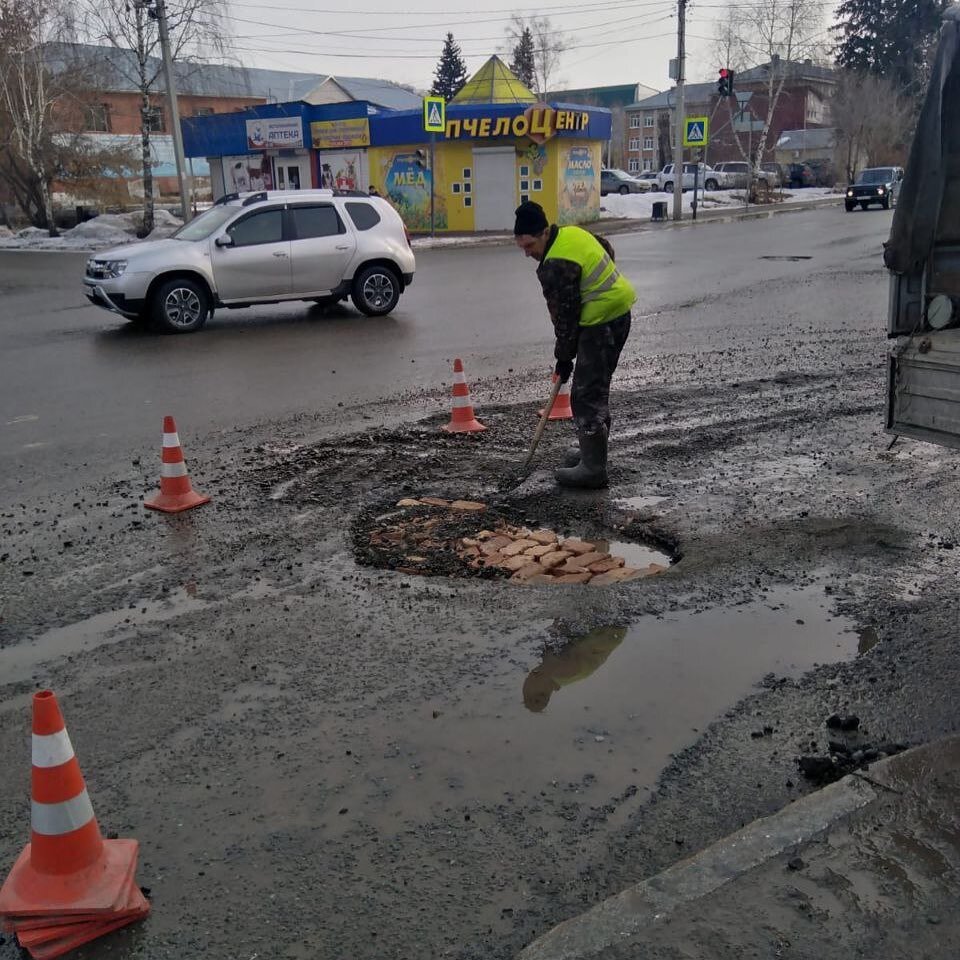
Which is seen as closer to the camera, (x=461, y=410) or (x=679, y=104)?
(x=461, y=410)

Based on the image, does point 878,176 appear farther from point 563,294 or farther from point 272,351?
point 563,294

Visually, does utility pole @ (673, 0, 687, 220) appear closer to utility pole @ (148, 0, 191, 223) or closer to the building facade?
utility pole @ (148, 0, 191, 223)

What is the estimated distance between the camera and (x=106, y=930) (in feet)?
8.47

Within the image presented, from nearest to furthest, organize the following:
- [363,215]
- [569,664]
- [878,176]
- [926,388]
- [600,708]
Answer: [600,708] < [569,664] < [926,388] < [363,215] < [878,176]

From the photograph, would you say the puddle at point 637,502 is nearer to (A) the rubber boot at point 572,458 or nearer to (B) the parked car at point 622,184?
(A) the rubber boot at point 572,458

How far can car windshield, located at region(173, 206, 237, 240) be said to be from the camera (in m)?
13.6

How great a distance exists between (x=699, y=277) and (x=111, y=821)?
16780mm

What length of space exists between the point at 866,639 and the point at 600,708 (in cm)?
132

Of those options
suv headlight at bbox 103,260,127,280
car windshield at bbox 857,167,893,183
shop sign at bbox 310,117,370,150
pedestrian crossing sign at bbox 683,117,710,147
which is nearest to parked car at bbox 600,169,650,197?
car windshield at bbox 857,167,893,183

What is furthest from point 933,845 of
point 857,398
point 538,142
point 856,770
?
point 538,142

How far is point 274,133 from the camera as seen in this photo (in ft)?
120

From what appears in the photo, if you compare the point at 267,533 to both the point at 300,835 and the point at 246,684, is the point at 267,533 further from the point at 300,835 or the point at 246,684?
the point at 300,835

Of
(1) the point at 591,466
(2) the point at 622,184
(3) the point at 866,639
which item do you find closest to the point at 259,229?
(1) the point at 591,466

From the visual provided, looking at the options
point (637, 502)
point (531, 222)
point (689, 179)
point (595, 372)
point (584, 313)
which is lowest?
point (637, 502)
